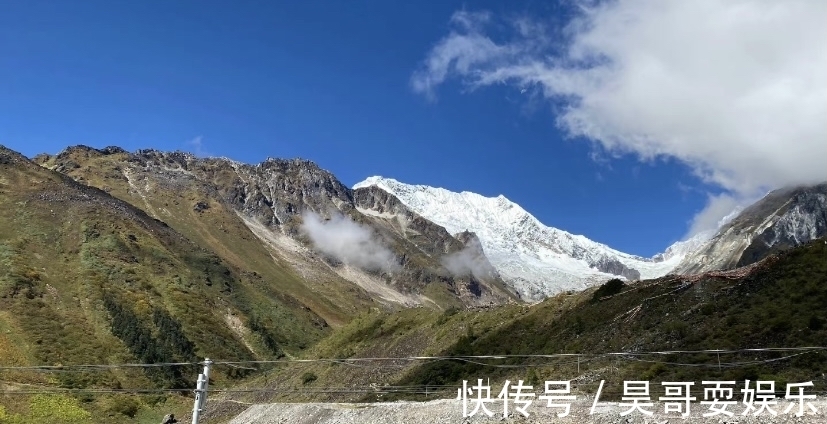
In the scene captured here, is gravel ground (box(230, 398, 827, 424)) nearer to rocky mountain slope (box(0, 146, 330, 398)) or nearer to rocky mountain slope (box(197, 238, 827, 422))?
rocky mountain slope (box(197, 238, 827, 422))

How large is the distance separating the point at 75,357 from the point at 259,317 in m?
57.0

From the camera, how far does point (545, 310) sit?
53.8 meters

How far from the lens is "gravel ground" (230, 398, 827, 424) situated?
21859 millimetres

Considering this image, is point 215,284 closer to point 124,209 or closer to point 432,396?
point 124,209

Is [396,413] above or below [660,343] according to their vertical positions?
below

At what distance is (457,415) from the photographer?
30.4 meters

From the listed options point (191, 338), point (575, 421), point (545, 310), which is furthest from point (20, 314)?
point (575, 421)

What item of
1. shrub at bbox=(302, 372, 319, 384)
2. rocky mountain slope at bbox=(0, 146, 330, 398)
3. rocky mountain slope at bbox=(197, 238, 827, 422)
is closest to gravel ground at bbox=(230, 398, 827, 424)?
rocky mountain slope at bbox=(197, 238, 827, 422)

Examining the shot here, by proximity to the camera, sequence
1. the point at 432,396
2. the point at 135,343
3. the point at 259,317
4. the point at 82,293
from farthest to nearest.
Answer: the point at 259,317 < the point at 82,293 < the point at 135,343 < the point at 432,396

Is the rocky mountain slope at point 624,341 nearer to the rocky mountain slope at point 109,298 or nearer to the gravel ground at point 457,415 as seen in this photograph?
the gravel ground at point 457,415

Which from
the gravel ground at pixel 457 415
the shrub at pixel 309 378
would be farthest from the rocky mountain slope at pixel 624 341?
the gravel ground at pixel 457 415

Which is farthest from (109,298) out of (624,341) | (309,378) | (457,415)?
(624,341)

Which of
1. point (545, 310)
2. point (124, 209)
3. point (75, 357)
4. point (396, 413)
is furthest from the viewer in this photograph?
point (124, 209)

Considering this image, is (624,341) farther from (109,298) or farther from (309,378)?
(109,298)
